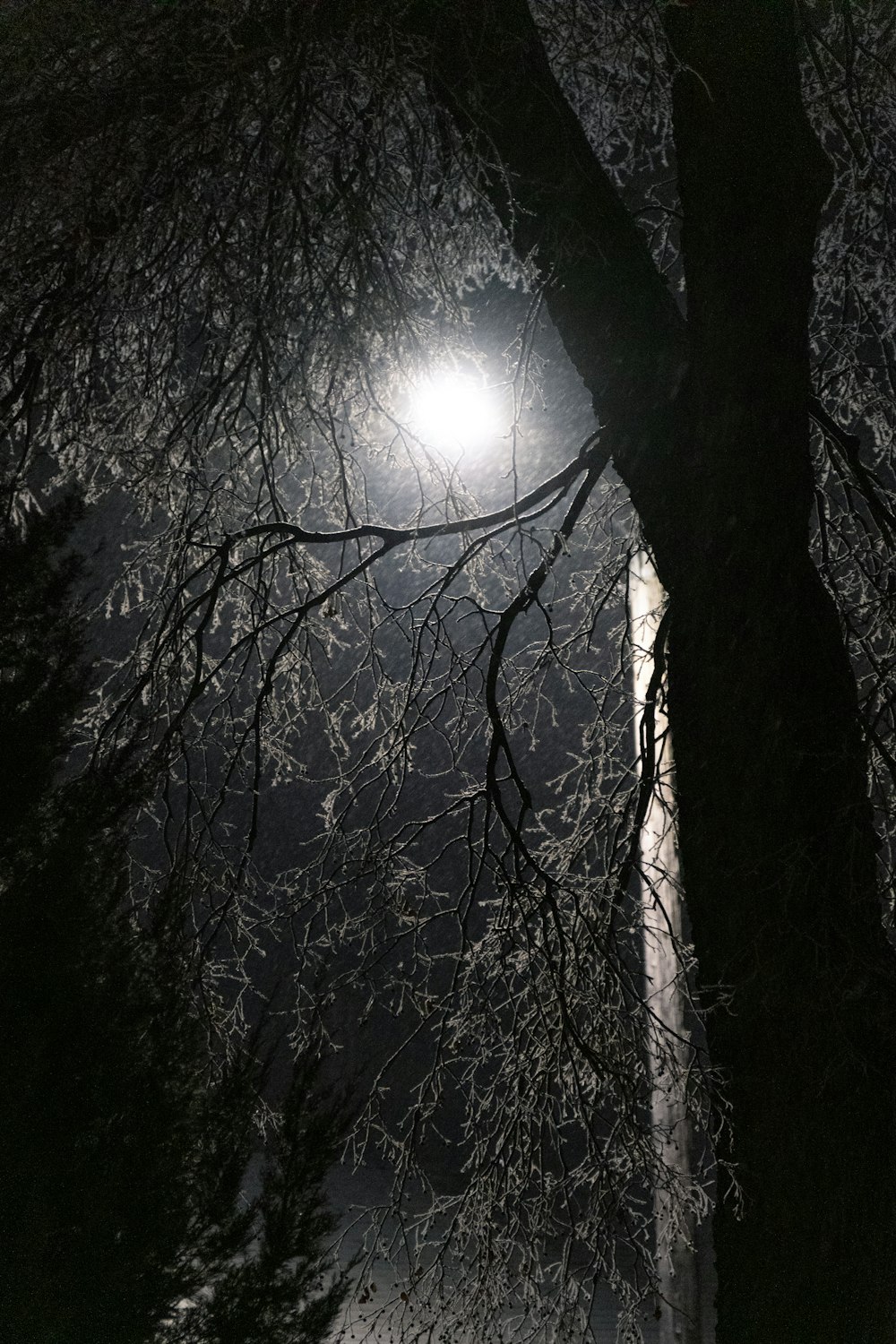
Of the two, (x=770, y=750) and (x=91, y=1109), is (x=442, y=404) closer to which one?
(x=770, y=750)

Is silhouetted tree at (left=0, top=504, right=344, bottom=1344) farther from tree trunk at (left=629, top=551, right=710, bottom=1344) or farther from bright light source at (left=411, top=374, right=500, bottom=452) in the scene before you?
bright light source at (left=411, top=374, right=500, bottom=452)

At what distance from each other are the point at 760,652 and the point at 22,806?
2.50m

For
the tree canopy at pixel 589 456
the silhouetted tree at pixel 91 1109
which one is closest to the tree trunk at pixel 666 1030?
the tree canopy at pixel 589 456

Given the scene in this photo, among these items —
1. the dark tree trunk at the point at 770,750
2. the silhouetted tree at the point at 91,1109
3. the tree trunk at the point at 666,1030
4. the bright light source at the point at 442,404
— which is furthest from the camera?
the silhouetted tree at the point at 91,1109

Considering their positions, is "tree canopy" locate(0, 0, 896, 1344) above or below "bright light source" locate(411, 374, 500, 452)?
below

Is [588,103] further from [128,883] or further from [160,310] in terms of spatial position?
[128,883]

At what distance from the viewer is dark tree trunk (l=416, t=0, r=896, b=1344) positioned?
1.97 meters

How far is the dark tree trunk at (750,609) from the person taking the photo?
1966 mm

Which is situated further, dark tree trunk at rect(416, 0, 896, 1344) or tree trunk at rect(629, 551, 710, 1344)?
tree trunk at rect(629, 551, 710, 1344)

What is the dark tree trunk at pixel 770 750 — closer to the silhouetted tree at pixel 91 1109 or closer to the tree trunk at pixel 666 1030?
the tree trunk at pixel 666 1030

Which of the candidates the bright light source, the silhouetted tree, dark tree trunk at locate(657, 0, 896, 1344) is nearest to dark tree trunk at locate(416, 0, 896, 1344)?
dark tree trunk at locate(657, 0, 896, 1344)

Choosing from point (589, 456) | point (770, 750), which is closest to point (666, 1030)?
point (770, 750)

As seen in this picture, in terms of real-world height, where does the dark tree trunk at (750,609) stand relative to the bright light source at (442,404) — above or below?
below

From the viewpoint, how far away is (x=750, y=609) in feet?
7.13
